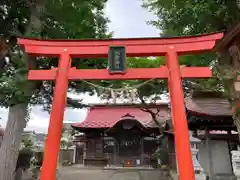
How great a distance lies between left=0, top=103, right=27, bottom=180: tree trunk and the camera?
22.1ft

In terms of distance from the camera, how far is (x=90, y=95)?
33.9 feet

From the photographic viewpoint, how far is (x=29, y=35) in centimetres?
760

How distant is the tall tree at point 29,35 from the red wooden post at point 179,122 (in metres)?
4.28

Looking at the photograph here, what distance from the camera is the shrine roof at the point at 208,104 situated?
29.7 ft

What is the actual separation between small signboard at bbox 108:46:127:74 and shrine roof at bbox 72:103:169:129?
38.1ft

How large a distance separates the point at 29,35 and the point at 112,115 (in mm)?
15335

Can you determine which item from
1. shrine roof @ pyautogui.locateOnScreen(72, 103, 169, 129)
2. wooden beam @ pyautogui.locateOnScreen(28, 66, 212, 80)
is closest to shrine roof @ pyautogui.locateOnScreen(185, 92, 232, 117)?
wooden beam @ pyautogui.locateOnScreen(28, 66, 212, 80)

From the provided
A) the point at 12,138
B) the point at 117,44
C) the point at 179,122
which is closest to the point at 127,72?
the point at 117,44

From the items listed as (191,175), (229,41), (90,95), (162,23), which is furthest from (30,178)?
(229,41)

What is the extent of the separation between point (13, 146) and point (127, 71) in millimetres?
4499

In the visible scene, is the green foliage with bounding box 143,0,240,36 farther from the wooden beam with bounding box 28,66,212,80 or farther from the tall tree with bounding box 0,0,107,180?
the tall tree with bounding box 0,0,107,180

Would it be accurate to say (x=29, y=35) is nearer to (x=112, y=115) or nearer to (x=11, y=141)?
(x=11, y=141)

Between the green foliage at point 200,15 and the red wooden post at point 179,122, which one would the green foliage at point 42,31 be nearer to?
the green foliage at point 200,15

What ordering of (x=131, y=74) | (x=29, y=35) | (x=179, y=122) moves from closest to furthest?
(x=179, y=122)
(x=131, y=74)
(x=29, y=35)
